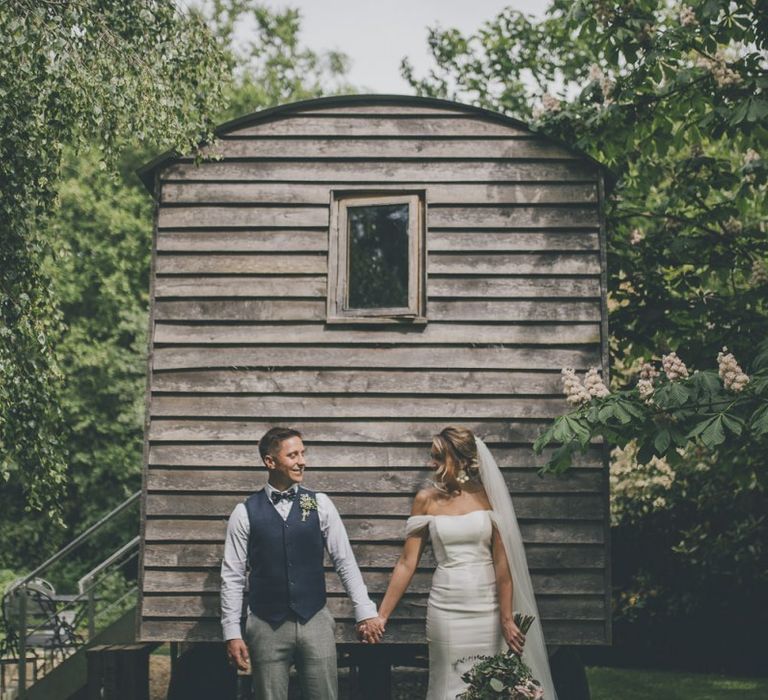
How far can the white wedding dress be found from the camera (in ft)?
20.7

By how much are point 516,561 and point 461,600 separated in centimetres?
54

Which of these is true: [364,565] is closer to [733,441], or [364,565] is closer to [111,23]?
[733,441]

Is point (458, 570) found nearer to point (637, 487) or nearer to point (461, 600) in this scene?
point (461, 600)

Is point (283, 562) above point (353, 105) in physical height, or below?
below

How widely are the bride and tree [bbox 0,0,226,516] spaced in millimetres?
3171

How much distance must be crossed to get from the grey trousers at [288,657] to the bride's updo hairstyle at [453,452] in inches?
47.3

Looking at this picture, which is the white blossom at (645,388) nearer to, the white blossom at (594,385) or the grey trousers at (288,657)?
the white blossom at (594,385)

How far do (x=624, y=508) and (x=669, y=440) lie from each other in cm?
720

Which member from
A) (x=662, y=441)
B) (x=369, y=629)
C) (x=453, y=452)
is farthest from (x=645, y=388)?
(x=369, y=629)

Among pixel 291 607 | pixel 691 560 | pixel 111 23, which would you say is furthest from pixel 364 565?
pixel 691 560

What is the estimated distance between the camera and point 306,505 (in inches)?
241

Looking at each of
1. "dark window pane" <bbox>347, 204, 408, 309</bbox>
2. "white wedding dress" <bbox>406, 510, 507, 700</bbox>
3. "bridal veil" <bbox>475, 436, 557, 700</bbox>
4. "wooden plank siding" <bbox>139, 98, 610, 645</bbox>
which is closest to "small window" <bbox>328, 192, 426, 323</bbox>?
"dark window pane" <bbox>347, 204, 408, 309</bbox>

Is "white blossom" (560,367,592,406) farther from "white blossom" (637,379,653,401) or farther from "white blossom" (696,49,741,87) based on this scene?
"white blossom" (696,49,741,87)

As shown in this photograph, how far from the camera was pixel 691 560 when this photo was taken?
12.3m
